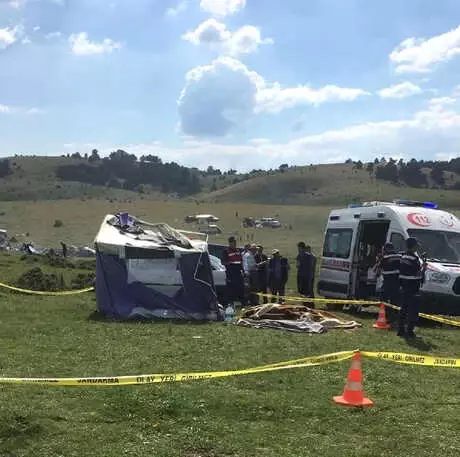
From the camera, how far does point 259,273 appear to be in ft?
56.6

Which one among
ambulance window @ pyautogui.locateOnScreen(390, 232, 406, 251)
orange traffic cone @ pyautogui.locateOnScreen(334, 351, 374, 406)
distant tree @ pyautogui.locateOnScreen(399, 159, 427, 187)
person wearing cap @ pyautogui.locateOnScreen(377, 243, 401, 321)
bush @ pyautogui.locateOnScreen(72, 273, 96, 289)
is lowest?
bush @ pyautogui.locateOnScreen(72, 273, 96, 289)

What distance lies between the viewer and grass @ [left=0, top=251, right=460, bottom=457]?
546 centimetres

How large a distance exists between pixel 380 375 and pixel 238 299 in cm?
804

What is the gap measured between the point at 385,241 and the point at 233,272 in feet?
12.0

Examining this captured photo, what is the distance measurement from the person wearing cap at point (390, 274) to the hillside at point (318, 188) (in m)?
106

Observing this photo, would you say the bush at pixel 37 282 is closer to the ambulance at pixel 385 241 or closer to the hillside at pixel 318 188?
the ambulance at pixel 385 241

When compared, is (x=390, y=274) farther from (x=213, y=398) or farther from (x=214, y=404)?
(x=214, y=404)

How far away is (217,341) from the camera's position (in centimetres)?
1055

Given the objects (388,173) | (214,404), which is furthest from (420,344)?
(388,173)

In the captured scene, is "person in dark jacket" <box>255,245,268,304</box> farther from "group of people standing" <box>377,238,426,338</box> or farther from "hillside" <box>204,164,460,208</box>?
"hillside" <box>204,164,460,208</box>

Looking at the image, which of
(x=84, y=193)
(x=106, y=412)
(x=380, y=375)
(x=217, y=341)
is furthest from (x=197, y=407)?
(x=84, y=193)

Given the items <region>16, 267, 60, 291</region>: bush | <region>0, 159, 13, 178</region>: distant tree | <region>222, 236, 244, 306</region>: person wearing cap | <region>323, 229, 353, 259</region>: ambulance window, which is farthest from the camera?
<region>0, 159, 13, 178</region>: distant tree

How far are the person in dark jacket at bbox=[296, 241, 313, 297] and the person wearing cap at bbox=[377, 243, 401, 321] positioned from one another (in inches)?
114

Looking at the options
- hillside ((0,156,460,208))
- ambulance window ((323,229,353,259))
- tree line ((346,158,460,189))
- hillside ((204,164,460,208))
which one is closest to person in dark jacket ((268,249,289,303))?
ambulance window ((323,229,353,259))
